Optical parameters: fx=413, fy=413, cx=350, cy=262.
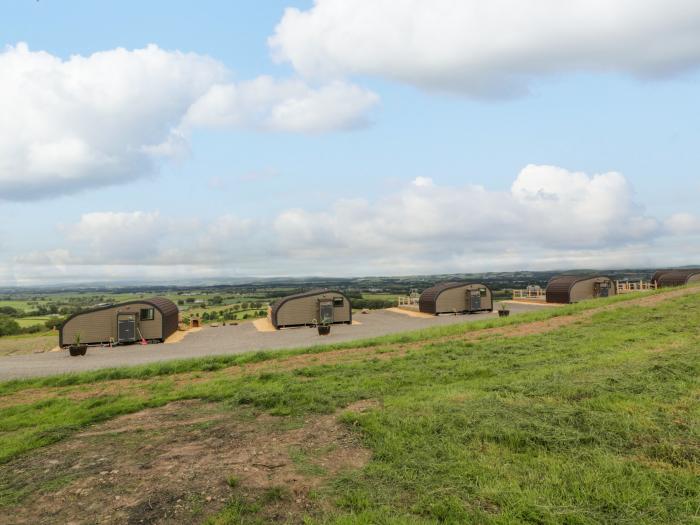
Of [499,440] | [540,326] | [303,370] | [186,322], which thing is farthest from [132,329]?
[499,440]

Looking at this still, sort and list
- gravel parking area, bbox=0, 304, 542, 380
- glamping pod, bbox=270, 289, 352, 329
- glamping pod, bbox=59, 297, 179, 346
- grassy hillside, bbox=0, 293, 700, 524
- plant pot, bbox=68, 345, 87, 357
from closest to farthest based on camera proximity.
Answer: grassy hillside, bbox=0, 293, 700, 524
gravel parking area, bbox=0, 304, 542, 380
plant pot, bbox=68, 345, 87, 357
glamping pod, bbox=59, 297, 179, 346
glamping pod, bbox=270, 289, 352, 329

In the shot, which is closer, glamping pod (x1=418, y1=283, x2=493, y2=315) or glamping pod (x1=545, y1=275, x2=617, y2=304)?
glamping pod (x1=418, y1=283, x2=493, y2=315)

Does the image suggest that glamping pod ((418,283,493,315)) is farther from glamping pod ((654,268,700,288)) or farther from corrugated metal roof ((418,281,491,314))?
glamping pod ((654,268,700,288))

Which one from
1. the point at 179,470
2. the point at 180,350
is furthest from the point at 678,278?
the point at 179,470

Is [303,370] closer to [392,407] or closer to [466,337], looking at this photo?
[392,407]

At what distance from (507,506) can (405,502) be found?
1.16 meters

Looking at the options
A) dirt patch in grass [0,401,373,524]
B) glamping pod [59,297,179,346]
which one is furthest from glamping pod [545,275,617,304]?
dirt patch in grass [0,401,373,524]

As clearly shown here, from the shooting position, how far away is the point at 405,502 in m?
4.95

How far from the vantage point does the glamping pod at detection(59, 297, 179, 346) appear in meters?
29.0

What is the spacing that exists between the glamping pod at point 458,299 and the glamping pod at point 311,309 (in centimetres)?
971

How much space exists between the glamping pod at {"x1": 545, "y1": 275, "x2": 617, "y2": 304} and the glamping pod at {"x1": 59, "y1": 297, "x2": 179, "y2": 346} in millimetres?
40010

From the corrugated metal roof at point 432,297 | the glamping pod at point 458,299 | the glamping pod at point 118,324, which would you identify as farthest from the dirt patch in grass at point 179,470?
the glamping pod at point 458,299

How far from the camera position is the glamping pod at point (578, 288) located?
1775 inches

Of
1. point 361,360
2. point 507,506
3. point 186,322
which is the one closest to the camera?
point 507,506
